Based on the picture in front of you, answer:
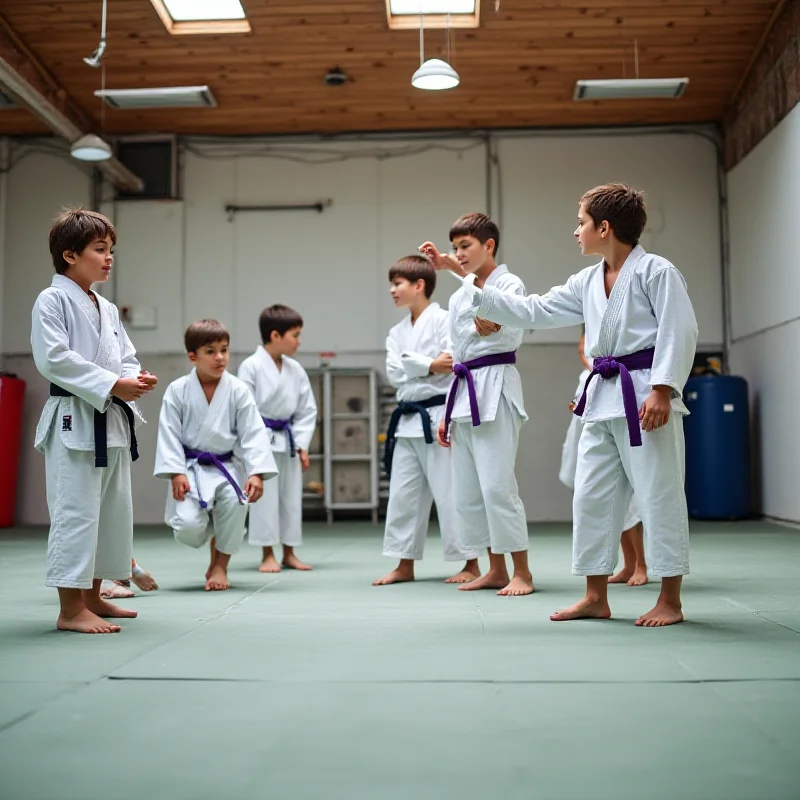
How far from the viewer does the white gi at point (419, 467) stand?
4023 mm

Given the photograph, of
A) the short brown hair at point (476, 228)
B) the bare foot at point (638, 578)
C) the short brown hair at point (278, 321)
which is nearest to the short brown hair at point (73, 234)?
the short brown hair at point (476, 228)

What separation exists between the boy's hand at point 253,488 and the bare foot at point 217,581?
1.08 feet

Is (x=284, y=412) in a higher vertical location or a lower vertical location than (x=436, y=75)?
lower

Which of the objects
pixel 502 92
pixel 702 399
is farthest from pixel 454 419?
pixel 502 92

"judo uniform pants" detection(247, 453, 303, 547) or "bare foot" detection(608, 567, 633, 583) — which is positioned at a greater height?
"judo uniform pants" detection(247, 453, 303, 547)

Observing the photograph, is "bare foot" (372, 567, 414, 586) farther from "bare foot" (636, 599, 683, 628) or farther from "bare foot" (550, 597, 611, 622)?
"bare foot" (636, 599, 683, 628)

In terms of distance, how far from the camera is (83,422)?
278 cm

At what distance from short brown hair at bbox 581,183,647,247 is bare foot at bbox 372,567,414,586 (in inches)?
70.3

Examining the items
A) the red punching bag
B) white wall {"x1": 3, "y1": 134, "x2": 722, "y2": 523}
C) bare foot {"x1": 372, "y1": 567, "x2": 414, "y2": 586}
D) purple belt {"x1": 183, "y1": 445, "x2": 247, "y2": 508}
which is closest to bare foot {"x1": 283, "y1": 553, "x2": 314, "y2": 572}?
bare foot {"x1": 372, "y1": 567, "x2": 414, "y2": 586}

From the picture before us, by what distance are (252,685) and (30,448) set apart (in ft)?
A: 23.3

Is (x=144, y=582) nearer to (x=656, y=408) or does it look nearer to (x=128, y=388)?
(x=128, y=388)

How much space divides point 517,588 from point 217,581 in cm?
120

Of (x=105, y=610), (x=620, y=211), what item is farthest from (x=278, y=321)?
(x=620, y=211)

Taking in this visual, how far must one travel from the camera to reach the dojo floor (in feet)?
4.73
